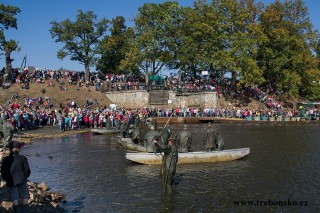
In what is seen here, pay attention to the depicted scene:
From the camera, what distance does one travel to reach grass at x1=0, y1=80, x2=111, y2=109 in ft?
175

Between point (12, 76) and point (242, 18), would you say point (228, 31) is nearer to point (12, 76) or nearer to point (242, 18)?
point (242, 18)

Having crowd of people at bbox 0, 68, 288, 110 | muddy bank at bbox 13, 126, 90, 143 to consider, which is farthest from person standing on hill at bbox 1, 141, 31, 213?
crowd of people at bbox 0, 68, 288, 110

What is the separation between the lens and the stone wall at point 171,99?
2564 inches

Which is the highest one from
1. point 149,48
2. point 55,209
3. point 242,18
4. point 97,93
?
point 242,18

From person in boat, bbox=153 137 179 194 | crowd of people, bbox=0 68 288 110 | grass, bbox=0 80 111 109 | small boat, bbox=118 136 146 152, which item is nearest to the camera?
person in boat, bbox=153 137 179 194

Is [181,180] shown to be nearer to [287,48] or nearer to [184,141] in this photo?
[184,141]

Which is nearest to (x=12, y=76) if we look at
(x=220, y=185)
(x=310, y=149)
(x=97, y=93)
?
(x=97, y=93)

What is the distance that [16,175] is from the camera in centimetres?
1166

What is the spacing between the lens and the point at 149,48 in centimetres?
7094

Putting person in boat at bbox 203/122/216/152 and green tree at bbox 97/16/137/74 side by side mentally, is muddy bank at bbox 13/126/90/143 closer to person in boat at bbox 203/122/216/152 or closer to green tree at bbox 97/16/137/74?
person in boat at bbox 203/122/216/152

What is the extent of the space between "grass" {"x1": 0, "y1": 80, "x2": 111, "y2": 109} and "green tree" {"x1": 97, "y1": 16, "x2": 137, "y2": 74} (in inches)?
641

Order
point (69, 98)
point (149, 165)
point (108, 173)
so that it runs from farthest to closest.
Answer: point (69, 98) < point (149, 165) < point (108, 173)

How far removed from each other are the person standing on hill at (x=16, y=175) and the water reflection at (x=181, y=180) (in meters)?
2.85

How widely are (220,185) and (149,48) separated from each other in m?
54.9
